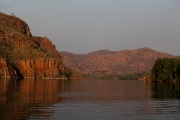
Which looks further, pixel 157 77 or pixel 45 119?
pixel 157 77

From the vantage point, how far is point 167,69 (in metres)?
149

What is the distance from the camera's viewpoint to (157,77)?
524 feet

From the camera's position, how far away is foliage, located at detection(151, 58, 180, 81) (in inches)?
5688

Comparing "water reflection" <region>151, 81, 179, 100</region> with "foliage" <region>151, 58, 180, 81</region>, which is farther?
"foliage" <region>151, 58, 180, 81</region>

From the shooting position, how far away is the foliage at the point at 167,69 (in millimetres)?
144462

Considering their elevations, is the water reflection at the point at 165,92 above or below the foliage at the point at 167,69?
below

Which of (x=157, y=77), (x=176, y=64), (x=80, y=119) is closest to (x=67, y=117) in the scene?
(x=80, y=119)

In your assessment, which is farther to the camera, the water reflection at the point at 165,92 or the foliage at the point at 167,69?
the foliage at the point at 167,69

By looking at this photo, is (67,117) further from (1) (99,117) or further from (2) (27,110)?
(2) (27,110)

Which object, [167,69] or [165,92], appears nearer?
[165,92]

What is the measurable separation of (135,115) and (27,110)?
977cm

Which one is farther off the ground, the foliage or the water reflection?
the foliage

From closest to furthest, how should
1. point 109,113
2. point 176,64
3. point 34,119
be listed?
point 34,119
point 109,113
point 176,64

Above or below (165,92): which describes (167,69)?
above
